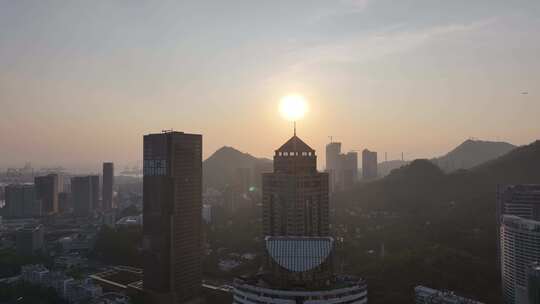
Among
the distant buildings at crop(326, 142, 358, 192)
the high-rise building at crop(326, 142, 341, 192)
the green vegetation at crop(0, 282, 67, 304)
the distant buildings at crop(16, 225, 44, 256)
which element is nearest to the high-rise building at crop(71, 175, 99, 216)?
the distant buildings at crop(16, 225, 44, 256)

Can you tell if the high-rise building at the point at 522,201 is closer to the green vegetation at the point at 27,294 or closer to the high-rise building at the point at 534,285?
the high-rise building at the point at 534,285

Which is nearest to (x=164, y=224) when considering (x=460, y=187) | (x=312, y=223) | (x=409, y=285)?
(x=312, y=223)

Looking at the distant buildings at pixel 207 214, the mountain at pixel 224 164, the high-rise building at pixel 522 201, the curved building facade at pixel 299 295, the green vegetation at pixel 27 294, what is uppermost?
the mountain at pixel 224 164

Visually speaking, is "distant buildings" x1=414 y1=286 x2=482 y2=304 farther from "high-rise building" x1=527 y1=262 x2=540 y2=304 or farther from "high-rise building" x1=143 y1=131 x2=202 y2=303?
"high-rise building" x1=143 y1=131 x2=202 y2=303

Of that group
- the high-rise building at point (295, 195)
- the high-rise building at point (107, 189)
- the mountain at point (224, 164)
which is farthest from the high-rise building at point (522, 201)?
the mountain at point (224, 164)

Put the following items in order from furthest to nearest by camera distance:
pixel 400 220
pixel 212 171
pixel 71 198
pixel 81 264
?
pixel 212 171 → pixel 71 198 → pixel 400 220 → pixel 81 264

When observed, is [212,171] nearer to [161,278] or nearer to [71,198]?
[71,198]
